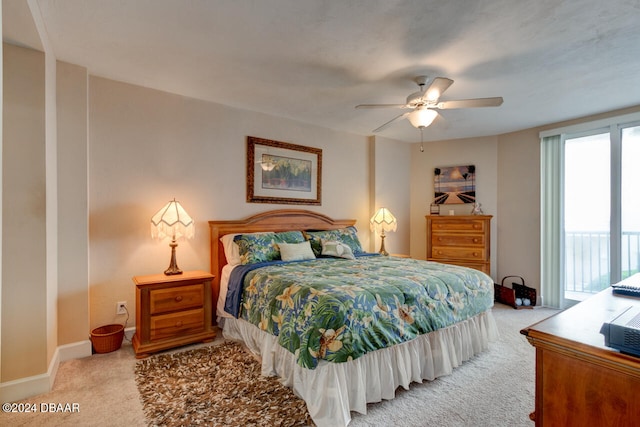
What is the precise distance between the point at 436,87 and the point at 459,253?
119 inches

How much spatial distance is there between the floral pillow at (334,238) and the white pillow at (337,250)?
0.12 m

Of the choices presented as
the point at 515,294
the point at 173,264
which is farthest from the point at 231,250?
the point at 515,294

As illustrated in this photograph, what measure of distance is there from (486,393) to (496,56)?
253cm

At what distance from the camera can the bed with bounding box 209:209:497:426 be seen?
1839mm

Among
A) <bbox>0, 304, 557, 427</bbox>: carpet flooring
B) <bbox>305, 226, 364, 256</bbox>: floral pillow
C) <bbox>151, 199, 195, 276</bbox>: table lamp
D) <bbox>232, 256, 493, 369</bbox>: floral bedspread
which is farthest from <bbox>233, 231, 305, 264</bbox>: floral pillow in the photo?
<bbox>0, 304, 557, 427</bbox>: carpet flooring

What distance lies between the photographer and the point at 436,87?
2.40 metres

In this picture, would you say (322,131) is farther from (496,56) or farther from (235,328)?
(235,328)

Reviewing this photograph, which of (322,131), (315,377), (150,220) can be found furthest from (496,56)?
(150,220)

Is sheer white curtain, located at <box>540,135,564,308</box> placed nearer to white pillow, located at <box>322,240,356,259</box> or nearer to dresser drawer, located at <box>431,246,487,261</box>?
dresser drawer, located at <box>431,246,487,261</box>

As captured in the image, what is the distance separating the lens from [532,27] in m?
2.09

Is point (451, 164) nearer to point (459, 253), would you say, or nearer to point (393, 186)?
point (393, 186)

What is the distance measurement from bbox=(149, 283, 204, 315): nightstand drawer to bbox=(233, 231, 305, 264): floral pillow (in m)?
0.51

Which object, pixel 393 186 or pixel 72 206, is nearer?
pixel 72 206

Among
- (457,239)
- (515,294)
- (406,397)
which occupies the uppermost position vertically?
(457,239)
